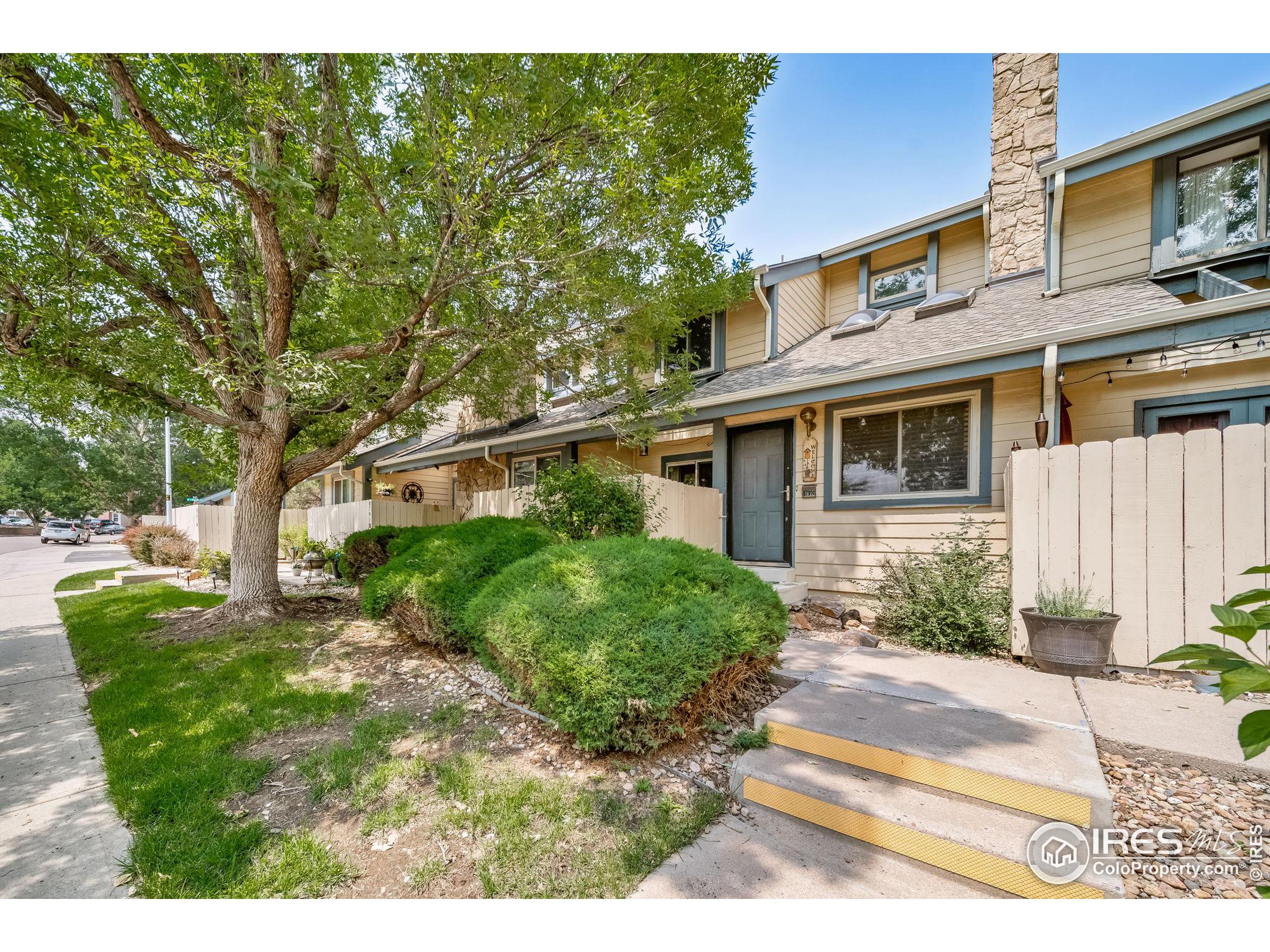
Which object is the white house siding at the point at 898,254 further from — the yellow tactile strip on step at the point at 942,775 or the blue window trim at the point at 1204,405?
the yellow tactile strip on step at the point at 942,775

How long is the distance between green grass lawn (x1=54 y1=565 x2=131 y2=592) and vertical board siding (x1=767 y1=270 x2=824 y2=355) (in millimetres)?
13770

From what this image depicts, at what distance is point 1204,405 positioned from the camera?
516 cm

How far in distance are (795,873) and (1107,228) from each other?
8.24m

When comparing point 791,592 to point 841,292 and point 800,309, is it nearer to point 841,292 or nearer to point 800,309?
point 800,309

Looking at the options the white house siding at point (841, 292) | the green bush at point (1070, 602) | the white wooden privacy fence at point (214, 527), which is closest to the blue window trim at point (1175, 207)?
the white house siding at point (841, 292)

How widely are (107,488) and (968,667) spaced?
55.5m

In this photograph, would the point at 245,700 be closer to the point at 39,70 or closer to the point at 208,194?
the point at 208,194

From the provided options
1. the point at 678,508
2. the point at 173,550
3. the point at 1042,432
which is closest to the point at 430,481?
the point at 173,550

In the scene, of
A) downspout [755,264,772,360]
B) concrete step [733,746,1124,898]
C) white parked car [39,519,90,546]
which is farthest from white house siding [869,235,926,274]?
white parked car [39,519,90,546]

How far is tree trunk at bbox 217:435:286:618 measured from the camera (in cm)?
626

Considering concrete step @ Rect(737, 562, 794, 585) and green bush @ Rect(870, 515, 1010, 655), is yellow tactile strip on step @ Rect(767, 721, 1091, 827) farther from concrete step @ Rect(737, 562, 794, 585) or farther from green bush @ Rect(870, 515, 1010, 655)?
concrete step @ Rect(737, 562, 794, 585)

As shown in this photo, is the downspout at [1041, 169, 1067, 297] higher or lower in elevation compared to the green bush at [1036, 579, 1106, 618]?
higher

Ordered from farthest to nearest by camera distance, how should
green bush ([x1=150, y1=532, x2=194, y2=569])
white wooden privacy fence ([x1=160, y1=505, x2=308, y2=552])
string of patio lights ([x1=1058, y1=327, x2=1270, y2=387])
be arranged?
green bush ([x1=150, y1=532, x2=194, y2=569]), white wooden privacy fence ([x1=160, y1=505, x2=308, y2=552]), string of patio lights ([x1=1058, y1=327, x2=1270, y2=387])
